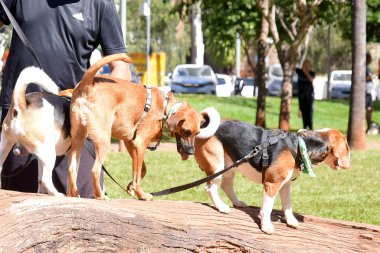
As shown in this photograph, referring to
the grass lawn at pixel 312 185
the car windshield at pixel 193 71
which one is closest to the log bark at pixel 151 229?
the grass lawn at pixel 312 185

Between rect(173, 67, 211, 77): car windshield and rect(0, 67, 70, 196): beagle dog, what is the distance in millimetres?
43250

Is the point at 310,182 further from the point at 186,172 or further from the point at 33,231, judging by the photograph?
the point at 33,231

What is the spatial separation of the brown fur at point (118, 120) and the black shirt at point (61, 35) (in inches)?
21.8

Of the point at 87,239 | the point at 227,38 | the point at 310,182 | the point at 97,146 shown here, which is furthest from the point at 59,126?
the point at 227,38

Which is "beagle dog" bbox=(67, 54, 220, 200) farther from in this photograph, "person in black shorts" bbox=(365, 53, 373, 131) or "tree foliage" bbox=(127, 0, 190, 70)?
"tree foliage" bbox=(127, 0, 190, 70)

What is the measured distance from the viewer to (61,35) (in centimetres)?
556

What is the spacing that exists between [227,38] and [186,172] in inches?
529

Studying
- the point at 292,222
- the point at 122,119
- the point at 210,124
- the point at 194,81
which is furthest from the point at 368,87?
the point at 194,81

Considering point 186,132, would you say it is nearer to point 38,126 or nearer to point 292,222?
point 38,126

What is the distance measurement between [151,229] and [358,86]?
13.7 metres

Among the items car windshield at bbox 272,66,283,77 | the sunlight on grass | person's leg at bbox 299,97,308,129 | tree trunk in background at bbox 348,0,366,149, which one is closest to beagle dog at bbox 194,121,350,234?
the sunlight on grass

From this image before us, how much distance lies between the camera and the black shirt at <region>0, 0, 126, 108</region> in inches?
217

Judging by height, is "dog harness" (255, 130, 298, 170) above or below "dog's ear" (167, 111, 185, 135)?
below

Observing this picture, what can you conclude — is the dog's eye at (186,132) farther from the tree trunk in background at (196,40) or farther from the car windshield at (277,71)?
the tree trunk in background at (196,40)
